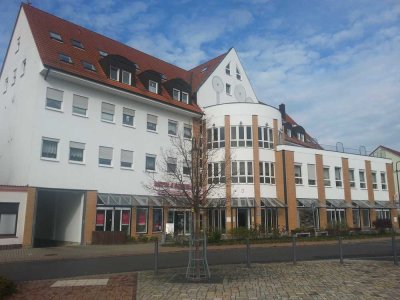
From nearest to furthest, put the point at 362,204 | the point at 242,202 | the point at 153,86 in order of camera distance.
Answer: the point at 242,202 < the point at 153,86 < the point at 362,204

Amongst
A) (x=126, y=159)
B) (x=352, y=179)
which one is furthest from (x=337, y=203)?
(x=126, y=159)

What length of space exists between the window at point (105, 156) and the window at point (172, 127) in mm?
6188

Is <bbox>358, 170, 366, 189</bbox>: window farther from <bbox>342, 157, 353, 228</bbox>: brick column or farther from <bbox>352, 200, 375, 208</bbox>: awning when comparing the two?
<bbox>342, 157, 353, 228</bbox>: brick column

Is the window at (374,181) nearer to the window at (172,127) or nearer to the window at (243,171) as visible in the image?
the window at (243,171)

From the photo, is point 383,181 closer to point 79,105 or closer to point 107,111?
point 107,111

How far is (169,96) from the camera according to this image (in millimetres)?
32531

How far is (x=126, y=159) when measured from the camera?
2833 centimetres

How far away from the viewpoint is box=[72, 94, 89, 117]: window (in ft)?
83.8

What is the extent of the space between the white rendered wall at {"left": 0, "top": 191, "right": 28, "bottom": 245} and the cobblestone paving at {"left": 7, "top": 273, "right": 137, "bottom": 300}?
1342 centimetres

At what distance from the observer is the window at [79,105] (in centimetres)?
2555

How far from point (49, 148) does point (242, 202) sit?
50.2 ft

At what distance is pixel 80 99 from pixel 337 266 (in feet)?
64.3

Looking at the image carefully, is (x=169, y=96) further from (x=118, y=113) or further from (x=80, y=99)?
(x=80, y=99)

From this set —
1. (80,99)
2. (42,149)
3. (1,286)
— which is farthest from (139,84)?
(1,286)
